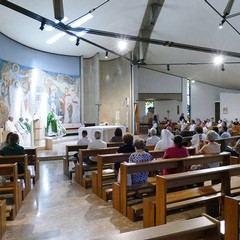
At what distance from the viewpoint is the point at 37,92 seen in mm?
11070

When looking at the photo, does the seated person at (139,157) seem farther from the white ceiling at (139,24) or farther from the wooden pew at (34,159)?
the white ceiling at (139,24)

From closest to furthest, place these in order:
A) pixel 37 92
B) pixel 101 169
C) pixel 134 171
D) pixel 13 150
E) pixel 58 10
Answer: pixel 134 171
pixel 101 169
pixel 13 150
pixel 58 10
pixel 37 92

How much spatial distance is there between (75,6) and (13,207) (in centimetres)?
618

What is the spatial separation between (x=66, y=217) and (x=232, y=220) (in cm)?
198

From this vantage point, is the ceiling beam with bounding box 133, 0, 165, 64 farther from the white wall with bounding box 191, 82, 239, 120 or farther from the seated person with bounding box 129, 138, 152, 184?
the seated person with bounding box 129, 138, 152, 184

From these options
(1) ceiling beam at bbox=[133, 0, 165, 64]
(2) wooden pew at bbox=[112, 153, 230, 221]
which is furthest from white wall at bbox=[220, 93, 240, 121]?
(2) wooden pew at bbox=[112, 153, 230, 221]

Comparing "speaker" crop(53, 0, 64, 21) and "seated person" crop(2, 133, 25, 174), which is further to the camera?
"speaker" crop(53, 0, 64, 21)

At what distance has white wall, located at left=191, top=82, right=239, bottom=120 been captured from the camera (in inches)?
645

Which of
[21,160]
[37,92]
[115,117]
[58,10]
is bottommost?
[21,160]

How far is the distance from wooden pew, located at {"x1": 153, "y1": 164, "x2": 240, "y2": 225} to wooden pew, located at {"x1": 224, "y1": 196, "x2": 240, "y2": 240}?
2.29ft

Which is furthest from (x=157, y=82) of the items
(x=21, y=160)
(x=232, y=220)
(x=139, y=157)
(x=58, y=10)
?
(x=232, y=220)

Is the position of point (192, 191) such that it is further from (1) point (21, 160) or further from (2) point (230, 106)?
(2) point (230, 106)

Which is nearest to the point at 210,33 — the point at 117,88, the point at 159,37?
the point at 159,37

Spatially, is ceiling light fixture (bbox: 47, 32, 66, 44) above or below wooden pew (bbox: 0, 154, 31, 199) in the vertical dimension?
above
